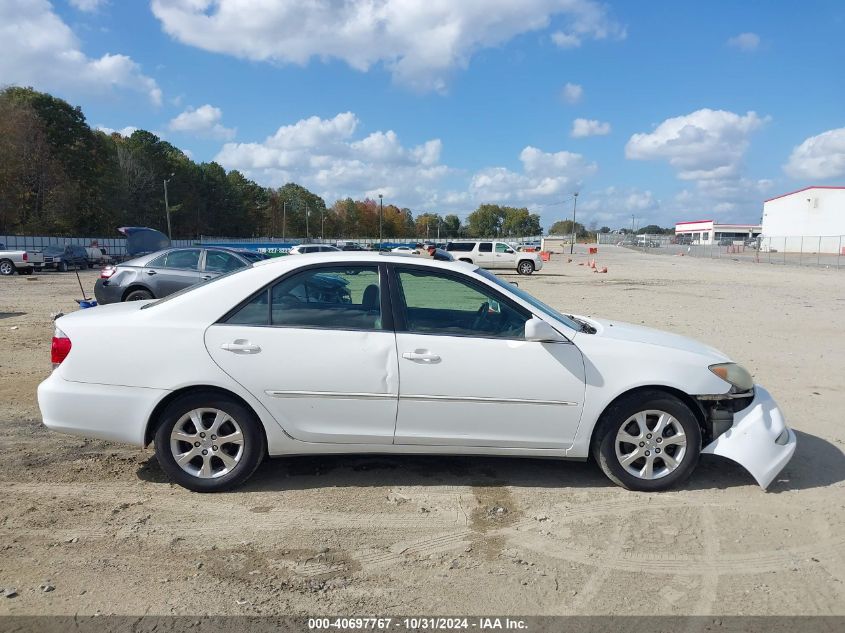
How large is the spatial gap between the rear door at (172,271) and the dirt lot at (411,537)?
5.85 meters

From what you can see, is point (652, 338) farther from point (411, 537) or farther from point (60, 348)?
point (60, 348)

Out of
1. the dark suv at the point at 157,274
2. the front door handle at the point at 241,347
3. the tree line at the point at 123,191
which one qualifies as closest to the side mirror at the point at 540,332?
the front door handle at the point at 241,347

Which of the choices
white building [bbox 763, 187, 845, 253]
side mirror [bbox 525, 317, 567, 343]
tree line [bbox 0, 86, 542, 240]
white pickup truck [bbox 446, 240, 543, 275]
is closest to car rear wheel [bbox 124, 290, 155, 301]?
side mirror [bbox 525, 317, 567, 343]

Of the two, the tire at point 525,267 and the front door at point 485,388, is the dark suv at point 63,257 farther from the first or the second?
the front door at point 485,388

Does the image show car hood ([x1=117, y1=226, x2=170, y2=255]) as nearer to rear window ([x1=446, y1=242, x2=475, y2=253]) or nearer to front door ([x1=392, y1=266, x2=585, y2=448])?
rear window ([x1=446, y1=242, x2=475, y2=253])

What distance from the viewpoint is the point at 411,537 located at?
Result: 136 inches

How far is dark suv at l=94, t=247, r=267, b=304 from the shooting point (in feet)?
35.5

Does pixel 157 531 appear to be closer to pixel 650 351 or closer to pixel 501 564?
pixel 501 564

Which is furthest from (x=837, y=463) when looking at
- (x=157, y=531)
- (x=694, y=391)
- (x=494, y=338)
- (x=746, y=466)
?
(x=157, y=531)

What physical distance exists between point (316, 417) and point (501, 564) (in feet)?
4.96

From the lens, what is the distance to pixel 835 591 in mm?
2988

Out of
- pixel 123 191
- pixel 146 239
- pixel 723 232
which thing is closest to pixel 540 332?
pixel 146 239

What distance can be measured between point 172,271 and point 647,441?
954 cm

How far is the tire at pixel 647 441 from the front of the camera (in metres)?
3.95
